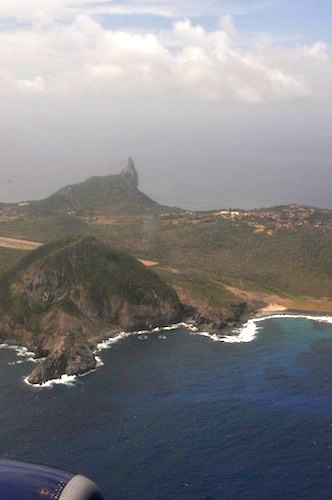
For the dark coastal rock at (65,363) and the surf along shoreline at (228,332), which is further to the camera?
the surf along shoreline at (228,332)

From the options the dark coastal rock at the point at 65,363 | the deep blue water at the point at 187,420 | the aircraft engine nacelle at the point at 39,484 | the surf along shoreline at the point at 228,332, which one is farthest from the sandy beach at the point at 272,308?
the aircraft engine nacelle at the point at 39,484

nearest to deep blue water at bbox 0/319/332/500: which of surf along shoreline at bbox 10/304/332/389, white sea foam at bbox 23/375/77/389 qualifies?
white sea foam at bbox 23/375/77/389

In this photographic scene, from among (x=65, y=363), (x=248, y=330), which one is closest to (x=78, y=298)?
(x=65, y=363)

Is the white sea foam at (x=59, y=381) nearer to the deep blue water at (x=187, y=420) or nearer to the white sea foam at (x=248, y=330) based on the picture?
the deep blue water at (x=187, y=420)

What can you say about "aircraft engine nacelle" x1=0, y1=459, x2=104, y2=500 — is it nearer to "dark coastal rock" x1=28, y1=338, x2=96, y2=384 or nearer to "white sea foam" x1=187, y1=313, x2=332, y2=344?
"dark coastal rock" x1=28, y1=338, x2=96, y2=384

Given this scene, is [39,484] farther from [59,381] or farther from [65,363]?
[65,363]

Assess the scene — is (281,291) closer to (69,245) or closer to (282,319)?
(282,319)

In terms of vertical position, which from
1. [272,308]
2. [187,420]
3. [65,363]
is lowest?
[187,420]
